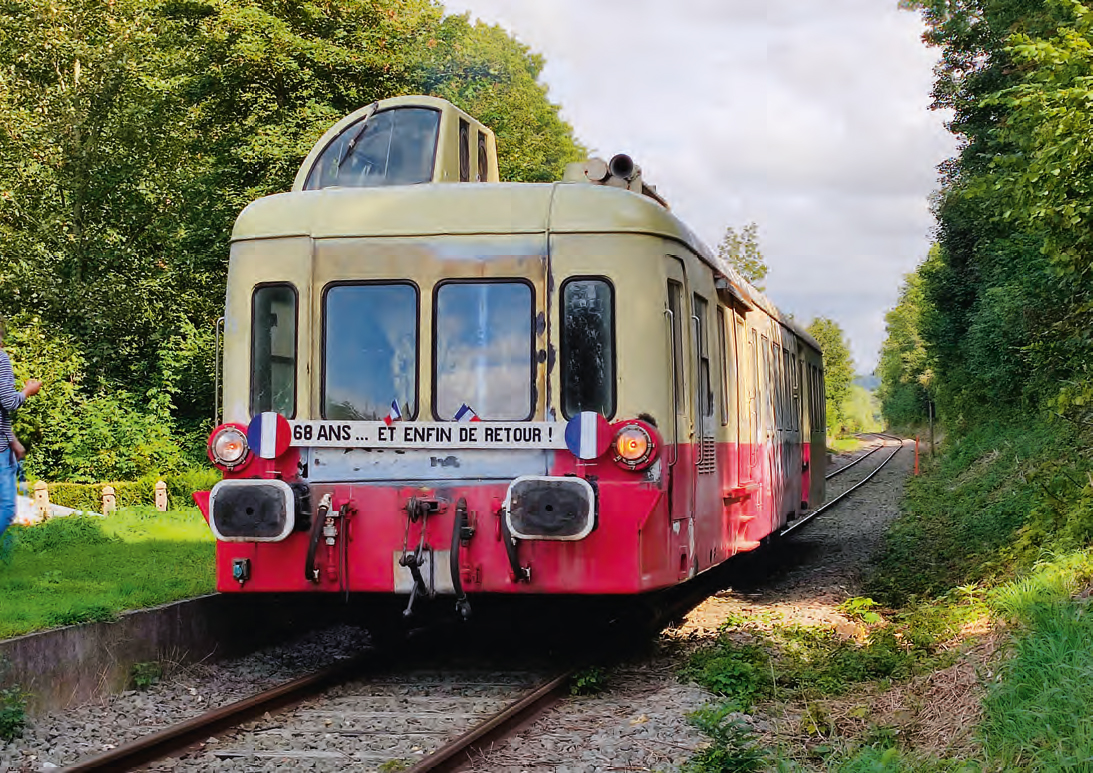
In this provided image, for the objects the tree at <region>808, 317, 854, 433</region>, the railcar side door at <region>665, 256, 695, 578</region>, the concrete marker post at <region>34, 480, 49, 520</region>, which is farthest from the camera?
the tree at <region>808, 317, 854, 433</region>

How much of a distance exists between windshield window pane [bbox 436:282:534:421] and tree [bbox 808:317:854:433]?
72.8 meters

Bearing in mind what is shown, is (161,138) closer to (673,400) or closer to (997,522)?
(997,522)

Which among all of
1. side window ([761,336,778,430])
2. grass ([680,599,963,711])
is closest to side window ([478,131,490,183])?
side window ([761,336,778,430])

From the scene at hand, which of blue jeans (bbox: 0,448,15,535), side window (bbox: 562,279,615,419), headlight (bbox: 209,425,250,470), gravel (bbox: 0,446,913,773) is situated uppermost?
side window (bbox: 562,279,615,419)

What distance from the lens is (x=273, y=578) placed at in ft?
25.7

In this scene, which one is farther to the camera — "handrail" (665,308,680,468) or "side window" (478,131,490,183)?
"side window" (478,131,490,183)

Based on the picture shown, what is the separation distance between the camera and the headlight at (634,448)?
301 inches

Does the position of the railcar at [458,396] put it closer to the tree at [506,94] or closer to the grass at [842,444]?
the tree at [506,94]

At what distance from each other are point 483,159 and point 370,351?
2713 mm

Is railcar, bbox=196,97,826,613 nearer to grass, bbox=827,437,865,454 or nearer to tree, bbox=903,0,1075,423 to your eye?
tree, bbox=903,0,1075,423

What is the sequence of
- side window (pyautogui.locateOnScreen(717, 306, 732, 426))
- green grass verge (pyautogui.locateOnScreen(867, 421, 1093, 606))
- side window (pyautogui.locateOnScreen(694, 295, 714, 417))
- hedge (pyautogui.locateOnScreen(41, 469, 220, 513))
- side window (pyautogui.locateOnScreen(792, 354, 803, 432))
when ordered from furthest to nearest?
hedge (pyautogui.locateOnScreen(41, 469, 220, 513))
side window (pyautogui.locateOnScreen(792, 354, 803, 432))
green grass verge (pyautogui.locateOnScreen(867, 421, 1093, 606))
side window (pyautogui.locateOnScreen(717, 306, 732, 426))
side window (pyautogui.locateOnScreen(694, 295, 714, 417))

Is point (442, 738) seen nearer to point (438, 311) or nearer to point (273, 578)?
point (273, 578)

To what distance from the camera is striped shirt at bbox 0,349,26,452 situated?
8.20m

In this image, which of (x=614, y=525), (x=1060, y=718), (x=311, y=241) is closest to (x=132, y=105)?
(x=311, y=241)
